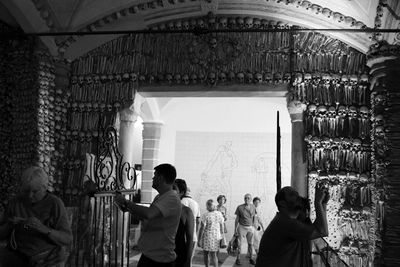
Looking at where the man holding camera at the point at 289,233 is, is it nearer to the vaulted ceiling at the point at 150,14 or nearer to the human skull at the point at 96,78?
the vaulted ceiling at the point at 150,14

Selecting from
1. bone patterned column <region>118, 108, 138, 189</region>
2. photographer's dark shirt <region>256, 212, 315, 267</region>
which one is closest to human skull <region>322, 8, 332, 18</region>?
bone patterned column <region>118, 108, 138, 189</region>

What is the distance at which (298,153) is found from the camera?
5980 mm

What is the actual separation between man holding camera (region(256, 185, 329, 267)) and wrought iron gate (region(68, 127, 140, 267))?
3.04 ft

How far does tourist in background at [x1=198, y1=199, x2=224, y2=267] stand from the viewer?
6.33 metres

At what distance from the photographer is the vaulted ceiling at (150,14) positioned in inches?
227

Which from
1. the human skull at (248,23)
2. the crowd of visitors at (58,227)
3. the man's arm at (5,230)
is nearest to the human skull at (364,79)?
the human skull at (248,23)

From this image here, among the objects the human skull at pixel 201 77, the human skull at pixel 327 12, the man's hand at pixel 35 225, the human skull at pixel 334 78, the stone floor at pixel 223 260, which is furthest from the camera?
the stone floor at pixel 223 260

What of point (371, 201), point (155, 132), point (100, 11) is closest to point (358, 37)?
point (371, 201)

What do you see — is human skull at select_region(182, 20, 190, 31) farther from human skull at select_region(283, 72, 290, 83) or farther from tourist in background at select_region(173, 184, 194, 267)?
tourist in background at select_region(173, 184, 194, 267)

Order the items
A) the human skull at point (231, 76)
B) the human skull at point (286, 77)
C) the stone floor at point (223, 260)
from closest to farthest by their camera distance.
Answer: the human skull at point (286, 77) → the human skull at point (231, 76) → the stone floor at point (223, 260)

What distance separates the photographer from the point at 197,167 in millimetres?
10117

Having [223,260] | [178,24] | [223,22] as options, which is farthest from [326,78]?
[223,260]

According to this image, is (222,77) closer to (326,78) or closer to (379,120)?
(326,78)

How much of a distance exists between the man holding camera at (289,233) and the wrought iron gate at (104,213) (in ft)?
3.04
